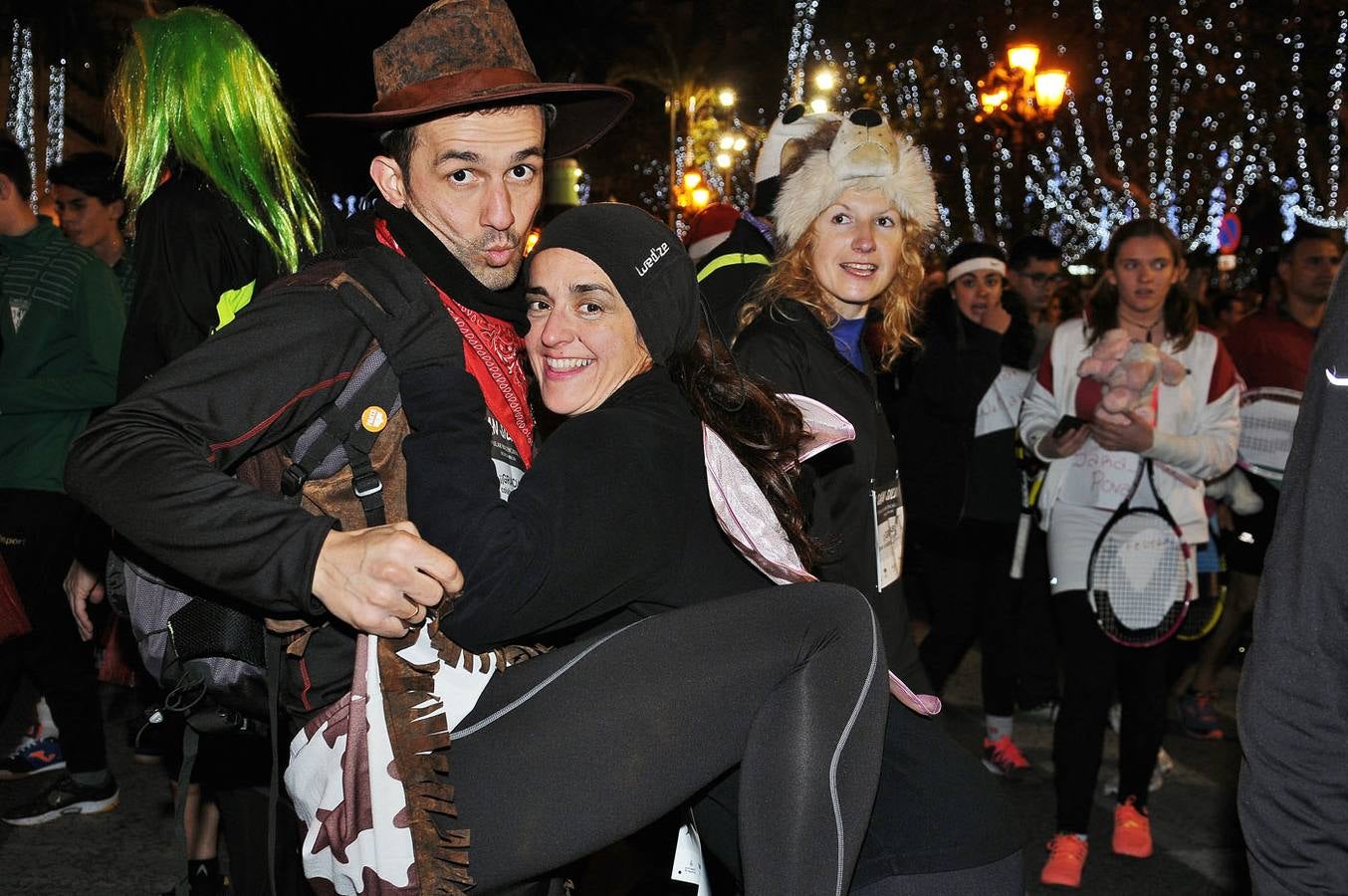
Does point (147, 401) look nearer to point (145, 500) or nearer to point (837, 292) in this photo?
point (145, 500)

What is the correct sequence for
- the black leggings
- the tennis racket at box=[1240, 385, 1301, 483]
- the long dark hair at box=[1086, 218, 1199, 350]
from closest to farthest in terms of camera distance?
1. the black leggings
2. the long dark hair at box=[1086, 218, 1199, 350]
3. the tennis racket at box=[1240, 385, 1301, 483]

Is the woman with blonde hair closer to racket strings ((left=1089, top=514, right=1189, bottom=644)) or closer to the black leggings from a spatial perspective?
the black leggings

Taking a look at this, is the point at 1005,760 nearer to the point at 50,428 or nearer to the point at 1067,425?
the point at 1067,425

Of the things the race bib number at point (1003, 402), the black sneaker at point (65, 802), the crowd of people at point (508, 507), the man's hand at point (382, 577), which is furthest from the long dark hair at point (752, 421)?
the black sneaker at point (65, 802)

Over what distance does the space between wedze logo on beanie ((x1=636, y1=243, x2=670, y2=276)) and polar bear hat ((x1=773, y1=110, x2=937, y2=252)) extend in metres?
1.31

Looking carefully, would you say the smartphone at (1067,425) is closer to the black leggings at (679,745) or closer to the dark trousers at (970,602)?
the dark trousers at (970,602)

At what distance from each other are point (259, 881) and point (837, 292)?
6.96 feet

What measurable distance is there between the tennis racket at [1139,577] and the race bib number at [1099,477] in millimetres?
89

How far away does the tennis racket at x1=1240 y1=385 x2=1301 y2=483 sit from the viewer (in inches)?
247

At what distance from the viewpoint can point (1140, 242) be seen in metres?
5.32

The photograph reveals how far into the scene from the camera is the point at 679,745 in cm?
229

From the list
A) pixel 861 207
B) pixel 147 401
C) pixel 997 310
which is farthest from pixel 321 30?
pixel 147 401

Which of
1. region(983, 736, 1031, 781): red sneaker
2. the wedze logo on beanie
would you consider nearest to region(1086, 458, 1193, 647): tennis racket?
region(983, 736, 1031, 781): red sneaker

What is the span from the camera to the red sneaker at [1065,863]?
4898 mm
